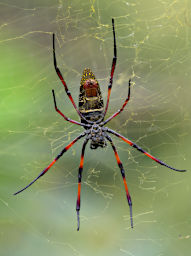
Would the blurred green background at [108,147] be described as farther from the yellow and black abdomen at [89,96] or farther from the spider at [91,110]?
the yellow and black abdomen at [89,96]

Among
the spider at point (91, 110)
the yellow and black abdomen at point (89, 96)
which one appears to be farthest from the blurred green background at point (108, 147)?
the yellow and black abdomen at point (89, 96)

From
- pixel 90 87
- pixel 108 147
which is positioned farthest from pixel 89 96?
pixel 108 147

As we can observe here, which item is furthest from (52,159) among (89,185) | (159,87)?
(159,87)

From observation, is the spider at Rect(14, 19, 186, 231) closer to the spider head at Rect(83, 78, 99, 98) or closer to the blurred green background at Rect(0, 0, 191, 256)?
the spider head at Rect(83, 78, 99, 98)

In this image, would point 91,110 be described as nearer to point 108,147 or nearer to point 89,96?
point 89,96

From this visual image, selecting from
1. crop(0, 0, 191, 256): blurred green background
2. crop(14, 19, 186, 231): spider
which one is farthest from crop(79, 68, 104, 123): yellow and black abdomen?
crop(0, 0, 191, 256): blurred green background

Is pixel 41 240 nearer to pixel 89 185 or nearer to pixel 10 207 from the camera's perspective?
pixel 10 207
